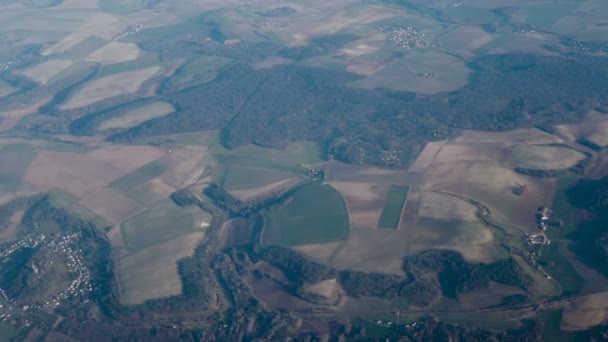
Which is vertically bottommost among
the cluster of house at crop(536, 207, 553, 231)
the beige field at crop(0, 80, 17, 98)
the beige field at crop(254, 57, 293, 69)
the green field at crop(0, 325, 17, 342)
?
the green field at crop(0, 325, 17, 342)

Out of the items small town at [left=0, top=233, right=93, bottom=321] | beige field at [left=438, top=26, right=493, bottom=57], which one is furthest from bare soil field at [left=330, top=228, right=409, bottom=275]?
beige field at [left=438, top=26, right=493, bottom=57]

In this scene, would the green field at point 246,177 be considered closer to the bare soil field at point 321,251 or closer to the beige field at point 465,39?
the bare soil field at point 321,251

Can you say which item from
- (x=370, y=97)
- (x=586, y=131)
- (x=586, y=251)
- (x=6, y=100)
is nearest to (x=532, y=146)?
(x=586, y=131)

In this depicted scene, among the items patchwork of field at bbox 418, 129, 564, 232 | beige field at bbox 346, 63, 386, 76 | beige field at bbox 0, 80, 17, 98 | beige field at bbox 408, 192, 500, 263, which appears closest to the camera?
beige field at bbox 408, 192, 500, 263

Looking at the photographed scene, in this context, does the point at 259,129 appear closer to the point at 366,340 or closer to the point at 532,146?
the point at 532,146

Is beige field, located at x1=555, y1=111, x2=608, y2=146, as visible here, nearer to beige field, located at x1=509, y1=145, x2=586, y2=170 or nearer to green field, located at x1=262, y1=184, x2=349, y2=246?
beige field, located at x1=509, y1=145, x2=586, y2=170

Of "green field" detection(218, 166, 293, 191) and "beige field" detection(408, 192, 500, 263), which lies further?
"green field" detection(218, 166, 293, 191)

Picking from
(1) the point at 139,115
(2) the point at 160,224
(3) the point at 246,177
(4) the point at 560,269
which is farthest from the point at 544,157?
(1) the point at 139,115

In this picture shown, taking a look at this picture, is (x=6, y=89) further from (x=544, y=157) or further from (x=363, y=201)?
(x=544, y=157)
